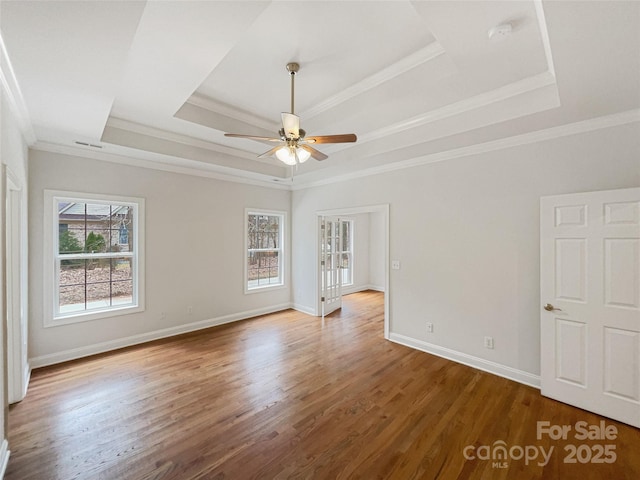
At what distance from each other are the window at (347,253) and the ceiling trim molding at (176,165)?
271 centimetres

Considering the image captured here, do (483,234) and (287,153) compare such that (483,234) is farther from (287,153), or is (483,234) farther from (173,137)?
(173,137)

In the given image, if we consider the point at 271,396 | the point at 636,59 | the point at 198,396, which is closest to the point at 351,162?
the point at 636,59

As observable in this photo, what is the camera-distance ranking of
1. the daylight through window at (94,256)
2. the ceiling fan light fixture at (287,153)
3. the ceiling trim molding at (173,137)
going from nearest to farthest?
the ceiling fan light fixture at (287,153), the ceiling trim molding at (173,137), the daylight through window at (94,256)

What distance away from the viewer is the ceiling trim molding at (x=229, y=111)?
9.98 feet

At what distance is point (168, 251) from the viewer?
4.28m

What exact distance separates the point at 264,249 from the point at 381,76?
12.8 feet

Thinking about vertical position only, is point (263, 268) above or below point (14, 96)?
below

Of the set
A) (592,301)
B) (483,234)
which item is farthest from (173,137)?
(592,301)

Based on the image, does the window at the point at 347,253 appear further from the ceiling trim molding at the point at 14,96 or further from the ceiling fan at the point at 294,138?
the ceiling trim molding at the point at 14,96

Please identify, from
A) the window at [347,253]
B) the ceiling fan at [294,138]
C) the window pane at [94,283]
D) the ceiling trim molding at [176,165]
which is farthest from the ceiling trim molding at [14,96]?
the window at [347,253]

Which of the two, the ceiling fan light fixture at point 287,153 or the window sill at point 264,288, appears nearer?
the ceiling fan light fixture at point 287,153

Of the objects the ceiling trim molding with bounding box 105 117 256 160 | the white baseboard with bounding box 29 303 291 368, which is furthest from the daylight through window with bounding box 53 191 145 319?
the ceiling trim molding with bounding box 105 117 256 160

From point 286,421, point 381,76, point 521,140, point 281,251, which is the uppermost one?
point 381,76

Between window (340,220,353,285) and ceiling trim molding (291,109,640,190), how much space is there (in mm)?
3288
